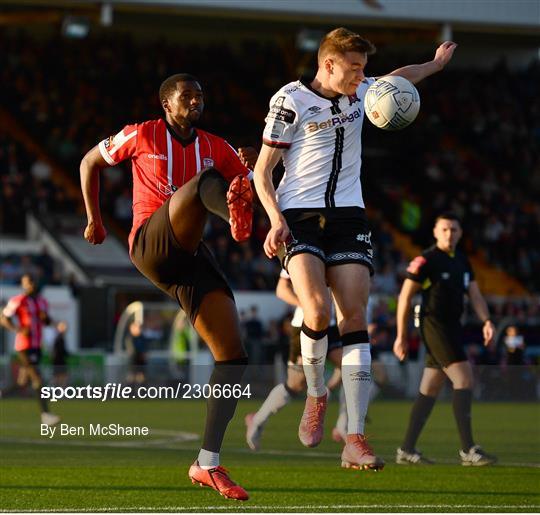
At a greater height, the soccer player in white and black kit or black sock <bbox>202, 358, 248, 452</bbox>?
the soccer player in white and black kit

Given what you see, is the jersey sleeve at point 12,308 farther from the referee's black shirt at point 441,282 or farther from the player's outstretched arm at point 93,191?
the player's outstretched arm at point 93,191

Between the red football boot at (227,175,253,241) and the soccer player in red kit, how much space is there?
0.61 meters

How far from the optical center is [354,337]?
838cm

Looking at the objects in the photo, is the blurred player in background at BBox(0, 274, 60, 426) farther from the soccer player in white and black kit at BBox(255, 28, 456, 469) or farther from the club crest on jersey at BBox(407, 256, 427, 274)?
the soccer player in white and black kit at BBox(255, 28, 456, 469)

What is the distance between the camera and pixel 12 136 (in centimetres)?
3275

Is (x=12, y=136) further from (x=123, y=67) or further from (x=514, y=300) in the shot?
(x=514, y=300)

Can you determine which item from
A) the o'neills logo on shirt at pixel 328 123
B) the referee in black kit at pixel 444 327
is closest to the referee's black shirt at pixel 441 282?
the referee in black kit at pixel 444 327

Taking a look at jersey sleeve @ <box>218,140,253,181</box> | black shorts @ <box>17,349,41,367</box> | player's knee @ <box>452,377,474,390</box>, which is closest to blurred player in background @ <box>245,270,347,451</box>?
player's knee @ <box>452,377,474,390</box>

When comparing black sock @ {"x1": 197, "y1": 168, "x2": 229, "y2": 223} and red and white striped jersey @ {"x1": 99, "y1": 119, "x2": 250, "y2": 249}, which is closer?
black sock @ {"x1": 197, "y1": 168, "x2": 229, "y2": 223}

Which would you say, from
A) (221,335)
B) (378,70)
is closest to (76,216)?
(378,70)

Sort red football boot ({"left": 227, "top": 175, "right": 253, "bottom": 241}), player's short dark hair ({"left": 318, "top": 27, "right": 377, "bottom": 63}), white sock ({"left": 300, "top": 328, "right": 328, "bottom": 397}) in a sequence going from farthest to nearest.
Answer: white sock ({"left": 300, "top": 328, "right": 328, "bottom": 397})
player's short dark hair ({"left": 318, "top": 27, "right": 377, "bottom": 63})
red football boot ({"left": 227, "top": 175, "right": 253, "bottom": 241})

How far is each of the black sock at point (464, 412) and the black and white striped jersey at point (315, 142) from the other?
5.09 m

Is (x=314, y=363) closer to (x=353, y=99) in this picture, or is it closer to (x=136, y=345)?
(x=353, y=99)

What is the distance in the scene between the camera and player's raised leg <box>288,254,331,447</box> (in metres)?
8.15
